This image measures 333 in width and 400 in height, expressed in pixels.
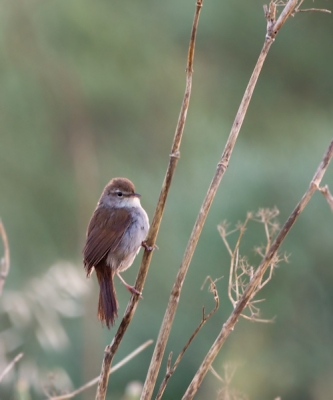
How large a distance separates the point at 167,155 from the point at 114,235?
3807 mm

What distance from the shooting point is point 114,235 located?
11.5 feet

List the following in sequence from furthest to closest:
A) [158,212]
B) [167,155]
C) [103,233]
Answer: [167,155] → [103,233] → [158,212]

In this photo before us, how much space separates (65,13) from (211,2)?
67.4 inches

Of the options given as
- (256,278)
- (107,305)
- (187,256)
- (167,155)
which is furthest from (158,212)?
(167,155)

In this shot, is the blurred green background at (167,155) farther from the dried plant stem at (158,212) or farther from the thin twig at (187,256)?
the thin twig at (187,256)

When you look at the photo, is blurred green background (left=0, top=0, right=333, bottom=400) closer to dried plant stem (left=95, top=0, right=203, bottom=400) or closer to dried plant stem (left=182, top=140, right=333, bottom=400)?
dried plant stem (left=95, top=0, right=203, bottom=400)

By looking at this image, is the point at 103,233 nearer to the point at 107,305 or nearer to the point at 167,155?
the point at 107,305

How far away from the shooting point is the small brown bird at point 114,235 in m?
3.35

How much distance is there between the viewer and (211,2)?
6887 mm

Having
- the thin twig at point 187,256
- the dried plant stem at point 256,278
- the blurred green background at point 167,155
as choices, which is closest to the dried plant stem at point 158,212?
the thin twig at point 187,256

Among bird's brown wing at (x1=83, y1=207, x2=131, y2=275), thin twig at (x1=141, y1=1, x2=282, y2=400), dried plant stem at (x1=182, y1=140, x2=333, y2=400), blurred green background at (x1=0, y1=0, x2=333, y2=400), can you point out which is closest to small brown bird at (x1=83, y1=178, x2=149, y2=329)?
bird's brown wing at (x1=83, y1=207, x2=131, y2=275)

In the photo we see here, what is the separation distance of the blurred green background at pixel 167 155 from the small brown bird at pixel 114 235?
5.06ft

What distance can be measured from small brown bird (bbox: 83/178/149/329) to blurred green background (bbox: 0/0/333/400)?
1544mm

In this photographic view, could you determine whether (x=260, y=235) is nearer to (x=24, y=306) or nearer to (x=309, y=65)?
(x=309, y=65)
